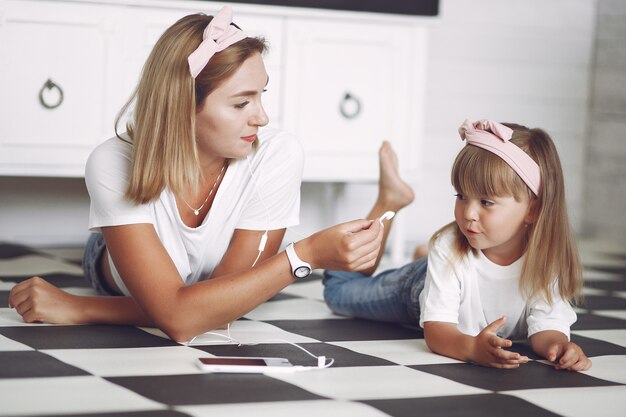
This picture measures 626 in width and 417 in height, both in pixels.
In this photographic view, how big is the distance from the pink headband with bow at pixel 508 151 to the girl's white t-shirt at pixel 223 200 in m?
0.38

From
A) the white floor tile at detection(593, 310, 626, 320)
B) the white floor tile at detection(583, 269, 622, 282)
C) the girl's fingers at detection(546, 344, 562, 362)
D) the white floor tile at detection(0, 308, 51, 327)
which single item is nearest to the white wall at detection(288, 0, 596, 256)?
the white floor tile at detection(583, 269, 622, 282)

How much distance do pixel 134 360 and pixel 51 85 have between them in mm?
1245

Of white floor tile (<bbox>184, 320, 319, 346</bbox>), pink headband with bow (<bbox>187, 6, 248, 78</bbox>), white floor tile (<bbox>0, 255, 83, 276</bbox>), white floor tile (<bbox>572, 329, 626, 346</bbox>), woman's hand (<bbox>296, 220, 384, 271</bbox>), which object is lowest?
white floor tile (<bbox>0, 255, 83, 276</bbox>)

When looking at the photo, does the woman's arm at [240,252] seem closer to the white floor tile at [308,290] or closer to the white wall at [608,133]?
the white floor tile at [308,290]

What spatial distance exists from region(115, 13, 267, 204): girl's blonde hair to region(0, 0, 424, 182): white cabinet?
0.92 m

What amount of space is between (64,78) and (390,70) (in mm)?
944

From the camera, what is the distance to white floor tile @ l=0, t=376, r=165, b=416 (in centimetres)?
114

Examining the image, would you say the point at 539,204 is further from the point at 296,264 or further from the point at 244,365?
the point at 244,365

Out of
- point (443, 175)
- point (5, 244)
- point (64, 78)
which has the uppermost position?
point (64, 78)

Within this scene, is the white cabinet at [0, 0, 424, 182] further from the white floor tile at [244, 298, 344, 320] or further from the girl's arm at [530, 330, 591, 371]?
the girl's arm at [530, 330, 591, 371]

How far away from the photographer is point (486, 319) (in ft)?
5.44

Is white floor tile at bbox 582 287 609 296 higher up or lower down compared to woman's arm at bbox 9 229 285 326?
lower down

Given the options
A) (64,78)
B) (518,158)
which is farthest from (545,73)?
(518,158)

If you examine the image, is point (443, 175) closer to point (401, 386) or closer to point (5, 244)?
point (5, 244)
